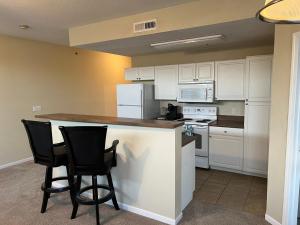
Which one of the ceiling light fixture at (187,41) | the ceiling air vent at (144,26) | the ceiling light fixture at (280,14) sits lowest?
the ceiling light fixture at (280,14)

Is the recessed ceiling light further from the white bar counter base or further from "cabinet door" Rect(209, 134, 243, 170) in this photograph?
"cabinet door" Rect(209, 134, 243, 170)

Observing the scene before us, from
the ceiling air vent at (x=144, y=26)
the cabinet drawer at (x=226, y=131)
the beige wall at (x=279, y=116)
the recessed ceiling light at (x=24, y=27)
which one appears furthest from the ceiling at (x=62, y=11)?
the cabinet drawer at (x=226, y=131)

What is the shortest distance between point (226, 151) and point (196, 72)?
1.63 m

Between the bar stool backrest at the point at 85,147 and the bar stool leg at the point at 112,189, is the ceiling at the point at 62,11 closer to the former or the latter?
the bar stool backrest at the point at 85,147

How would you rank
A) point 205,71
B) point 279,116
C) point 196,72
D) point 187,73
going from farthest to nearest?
1. point 187,73
2. point 196,72
3. point 205,71
4. point 279,116

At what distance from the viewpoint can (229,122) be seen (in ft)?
14.1

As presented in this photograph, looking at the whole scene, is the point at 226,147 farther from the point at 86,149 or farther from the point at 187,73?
the point at 86,149

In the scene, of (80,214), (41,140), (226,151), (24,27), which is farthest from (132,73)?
(80,214)

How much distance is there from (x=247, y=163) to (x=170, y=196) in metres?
1.95

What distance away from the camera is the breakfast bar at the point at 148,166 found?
239 cm

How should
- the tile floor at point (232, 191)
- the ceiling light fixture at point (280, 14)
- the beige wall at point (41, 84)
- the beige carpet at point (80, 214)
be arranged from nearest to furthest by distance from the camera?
the ceiling light fixture at point (280, 14), the beige carpet at point (80, 214), the tile floor at point (232, 191), the beige wall at point (41, 84)

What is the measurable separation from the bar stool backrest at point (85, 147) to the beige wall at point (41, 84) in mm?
2880

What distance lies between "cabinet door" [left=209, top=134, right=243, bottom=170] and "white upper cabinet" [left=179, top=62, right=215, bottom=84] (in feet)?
3.76

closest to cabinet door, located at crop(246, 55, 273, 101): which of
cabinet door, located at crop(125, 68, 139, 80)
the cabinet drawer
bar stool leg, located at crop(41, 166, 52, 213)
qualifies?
the cabinet drawer
